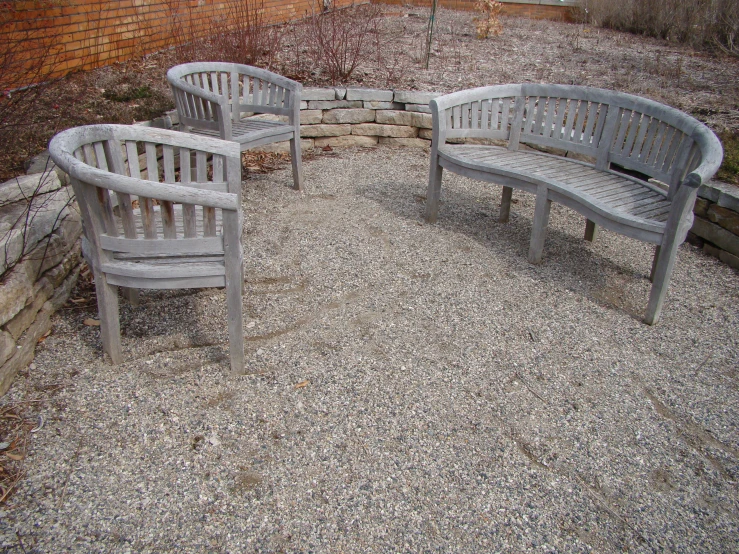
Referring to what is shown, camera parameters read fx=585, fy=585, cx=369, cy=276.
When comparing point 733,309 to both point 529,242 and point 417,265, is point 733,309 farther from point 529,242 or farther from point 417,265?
point 417,265

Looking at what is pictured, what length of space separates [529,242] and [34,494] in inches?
132

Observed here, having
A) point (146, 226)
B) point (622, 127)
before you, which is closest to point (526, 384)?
point (146, 226)

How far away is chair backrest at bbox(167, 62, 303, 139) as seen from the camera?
418 cm

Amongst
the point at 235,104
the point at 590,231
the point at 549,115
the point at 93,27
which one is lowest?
the point at 590,231

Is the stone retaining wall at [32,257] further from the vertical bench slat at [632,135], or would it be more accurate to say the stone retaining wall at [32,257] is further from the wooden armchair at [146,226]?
the vertical bench slat at [632,135]

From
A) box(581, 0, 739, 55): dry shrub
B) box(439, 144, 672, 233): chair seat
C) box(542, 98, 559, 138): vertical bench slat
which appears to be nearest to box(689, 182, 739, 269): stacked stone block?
box(439, 144, 672, 233): chair seat

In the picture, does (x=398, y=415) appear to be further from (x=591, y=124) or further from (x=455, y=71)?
(x=455, y=71)

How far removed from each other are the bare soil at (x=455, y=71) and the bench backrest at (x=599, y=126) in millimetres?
1868

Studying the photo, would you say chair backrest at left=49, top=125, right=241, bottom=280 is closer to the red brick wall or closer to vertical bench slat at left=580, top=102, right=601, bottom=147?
the red brick wall

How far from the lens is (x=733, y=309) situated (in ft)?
11.7

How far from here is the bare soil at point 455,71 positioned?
496cm

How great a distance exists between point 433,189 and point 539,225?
92 cm

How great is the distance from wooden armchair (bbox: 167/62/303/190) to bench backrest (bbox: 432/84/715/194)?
134 centimetres

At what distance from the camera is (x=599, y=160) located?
402 centimetres
